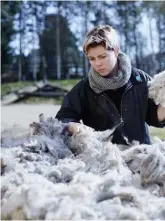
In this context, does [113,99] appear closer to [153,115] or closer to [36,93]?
[153,115]

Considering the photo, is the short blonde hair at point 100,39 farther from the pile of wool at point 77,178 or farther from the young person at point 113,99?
the pile of wool at point 77,178

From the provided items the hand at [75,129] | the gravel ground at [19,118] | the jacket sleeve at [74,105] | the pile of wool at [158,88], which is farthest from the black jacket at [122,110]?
the gravel ground at [19,118]

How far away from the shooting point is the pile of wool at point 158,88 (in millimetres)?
1811

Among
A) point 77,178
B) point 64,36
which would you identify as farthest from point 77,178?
point 64,36

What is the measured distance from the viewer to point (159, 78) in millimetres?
1831

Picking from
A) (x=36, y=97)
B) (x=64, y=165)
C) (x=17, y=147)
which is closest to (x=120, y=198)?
(x=64, y=165)

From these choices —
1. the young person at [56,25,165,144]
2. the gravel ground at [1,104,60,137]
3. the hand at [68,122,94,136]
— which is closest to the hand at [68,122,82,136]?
the hand at [68,122,94,136]

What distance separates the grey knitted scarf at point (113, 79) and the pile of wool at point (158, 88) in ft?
1.03

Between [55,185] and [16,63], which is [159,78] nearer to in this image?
[55,185]

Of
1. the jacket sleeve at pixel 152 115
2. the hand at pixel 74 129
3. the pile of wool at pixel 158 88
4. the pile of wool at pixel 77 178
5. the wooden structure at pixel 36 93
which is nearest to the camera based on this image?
the pile of wool at pixel 77 178

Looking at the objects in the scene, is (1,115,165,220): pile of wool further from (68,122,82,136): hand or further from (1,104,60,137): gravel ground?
(1,104,60,137): gravel ground

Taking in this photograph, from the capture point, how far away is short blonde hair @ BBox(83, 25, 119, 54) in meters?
2.06

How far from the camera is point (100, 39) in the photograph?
2.08m

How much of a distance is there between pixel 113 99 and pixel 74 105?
0.74 feet
